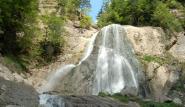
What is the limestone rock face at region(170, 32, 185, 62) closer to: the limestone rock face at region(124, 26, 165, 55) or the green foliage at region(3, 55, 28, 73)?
the limestone rock face at region(124, 26, 165, 55)

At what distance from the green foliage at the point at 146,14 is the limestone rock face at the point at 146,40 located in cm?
118

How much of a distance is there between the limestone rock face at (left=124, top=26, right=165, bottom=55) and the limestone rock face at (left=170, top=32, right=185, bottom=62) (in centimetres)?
64

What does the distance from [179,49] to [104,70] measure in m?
5.60

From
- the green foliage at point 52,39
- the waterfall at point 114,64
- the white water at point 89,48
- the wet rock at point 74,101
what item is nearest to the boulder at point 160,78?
the waterfall at point 114,64

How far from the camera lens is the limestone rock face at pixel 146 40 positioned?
992 inches

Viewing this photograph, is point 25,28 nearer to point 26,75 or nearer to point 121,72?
point 26,75

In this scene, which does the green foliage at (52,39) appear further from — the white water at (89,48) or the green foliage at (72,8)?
the green foliage at (72,8)

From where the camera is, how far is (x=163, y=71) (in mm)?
23750

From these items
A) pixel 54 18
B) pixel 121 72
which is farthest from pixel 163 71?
pixel 54 18

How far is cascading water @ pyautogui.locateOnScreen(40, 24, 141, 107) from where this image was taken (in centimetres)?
2159

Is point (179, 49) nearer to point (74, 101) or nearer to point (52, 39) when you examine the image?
point (52, 39)

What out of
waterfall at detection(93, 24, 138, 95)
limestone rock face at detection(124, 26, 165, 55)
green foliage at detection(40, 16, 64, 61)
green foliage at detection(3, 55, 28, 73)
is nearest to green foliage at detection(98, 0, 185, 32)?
limestone rock face at detection(124, 26, 165, 55)

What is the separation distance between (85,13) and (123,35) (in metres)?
5.70

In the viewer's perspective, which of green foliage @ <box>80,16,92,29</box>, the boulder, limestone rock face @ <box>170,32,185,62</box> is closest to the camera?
the boulder
